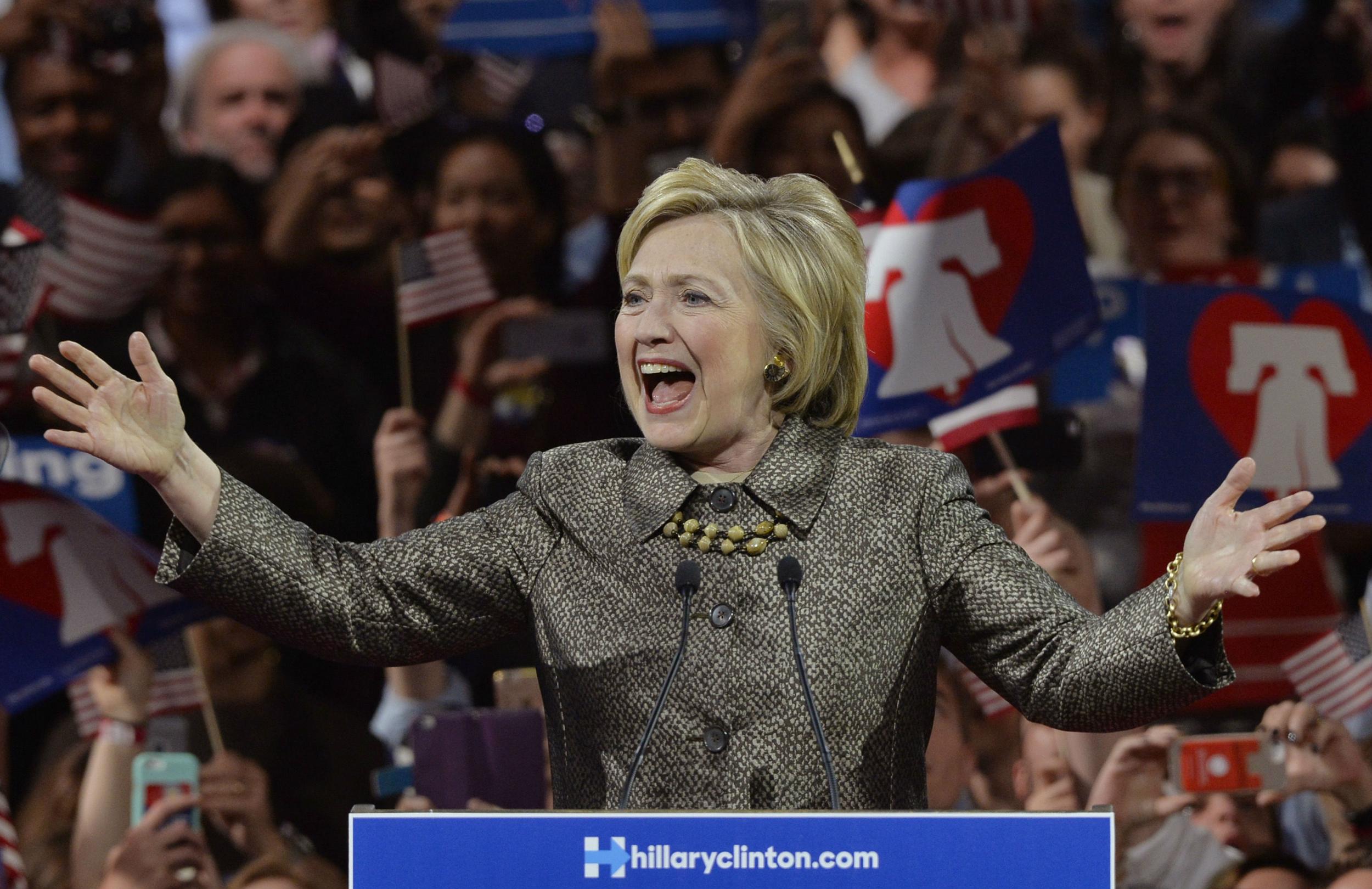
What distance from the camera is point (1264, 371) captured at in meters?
3.86

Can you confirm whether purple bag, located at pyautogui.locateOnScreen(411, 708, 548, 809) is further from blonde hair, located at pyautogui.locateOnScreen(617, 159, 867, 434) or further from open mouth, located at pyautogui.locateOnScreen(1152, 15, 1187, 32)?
open mouth, located at pyautogui.locateOnScreen(1152, 15, 1187, 32)

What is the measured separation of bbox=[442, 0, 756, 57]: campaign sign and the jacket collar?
134 inches

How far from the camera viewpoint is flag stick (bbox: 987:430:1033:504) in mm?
3689

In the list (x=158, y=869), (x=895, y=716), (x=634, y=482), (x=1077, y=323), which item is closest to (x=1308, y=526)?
(x=895, y=716)

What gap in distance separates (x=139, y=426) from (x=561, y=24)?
3605 millimetres

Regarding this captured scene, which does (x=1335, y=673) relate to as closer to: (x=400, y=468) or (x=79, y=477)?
(x=400, y=468)

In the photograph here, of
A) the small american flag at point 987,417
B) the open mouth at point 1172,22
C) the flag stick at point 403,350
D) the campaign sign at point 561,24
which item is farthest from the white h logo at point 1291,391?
the campaign sign at point 561,24

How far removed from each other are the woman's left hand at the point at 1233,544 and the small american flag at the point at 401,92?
11.7 feet

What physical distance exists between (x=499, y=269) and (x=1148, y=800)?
2064 millimetres

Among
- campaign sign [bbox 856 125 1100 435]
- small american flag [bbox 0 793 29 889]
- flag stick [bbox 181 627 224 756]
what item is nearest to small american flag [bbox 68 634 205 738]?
flag stick [bbox 181 627 224 756]

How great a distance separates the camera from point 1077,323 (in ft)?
12.2

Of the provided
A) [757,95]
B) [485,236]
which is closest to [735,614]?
[485,236]

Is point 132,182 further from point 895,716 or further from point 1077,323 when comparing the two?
point 895,716

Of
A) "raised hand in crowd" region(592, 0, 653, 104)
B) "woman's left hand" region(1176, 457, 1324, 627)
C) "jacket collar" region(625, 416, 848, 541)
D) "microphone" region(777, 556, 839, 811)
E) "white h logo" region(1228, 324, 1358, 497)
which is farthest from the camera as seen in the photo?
"raised hand in crowd" region(592, 0, 653, 104)
